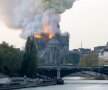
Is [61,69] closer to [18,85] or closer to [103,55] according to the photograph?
[18,85]

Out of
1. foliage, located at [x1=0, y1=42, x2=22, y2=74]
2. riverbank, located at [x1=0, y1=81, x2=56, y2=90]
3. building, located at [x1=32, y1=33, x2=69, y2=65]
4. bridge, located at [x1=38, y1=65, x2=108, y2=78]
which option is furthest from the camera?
building, located at [x1=32, y1=33, x2=69, y2=65]

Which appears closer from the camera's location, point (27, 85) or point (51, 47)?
point (27, 85)

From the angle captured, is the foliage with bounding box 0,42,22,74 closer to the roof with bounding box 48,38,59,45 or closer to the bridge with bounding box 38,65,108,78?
the bridge with bounding box 38,65,108,78

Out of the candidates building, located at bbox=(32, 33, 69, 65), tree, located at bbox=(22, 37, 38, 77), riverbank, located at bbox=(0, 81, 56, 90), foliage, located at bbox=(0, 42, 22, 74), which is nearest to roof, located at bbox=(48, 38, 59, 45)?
building, located at bbox=(32, 33, 69, 65)

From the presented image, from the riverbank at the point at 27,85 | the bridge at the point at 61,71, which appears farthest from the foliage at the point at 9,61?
the bridge at the point at 61,71

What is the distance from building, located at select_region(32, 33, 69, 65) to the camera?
599 feet

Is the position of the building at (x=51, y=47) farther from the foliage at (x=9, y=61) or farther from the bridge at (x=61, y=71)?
the foliage at (x=9, y=61)

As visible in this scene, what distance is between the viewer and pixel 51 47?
188 m

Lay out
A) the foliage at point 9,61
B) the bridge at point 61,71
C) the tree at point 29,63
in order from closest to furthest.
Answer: the foliage at point 9,61 < the tree at point 29,63 < the bridge at point 61,71

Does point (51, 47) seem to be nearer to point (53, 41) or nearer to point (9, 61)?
point (53, 41)

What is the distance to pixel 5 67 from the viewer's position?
111 metres

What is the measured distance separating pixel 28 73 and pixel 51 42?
75989mm

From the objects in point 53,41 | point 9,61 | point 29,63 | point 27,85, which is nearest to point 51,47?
point 53,41

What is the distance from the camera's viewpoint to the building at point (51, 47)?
599ft
